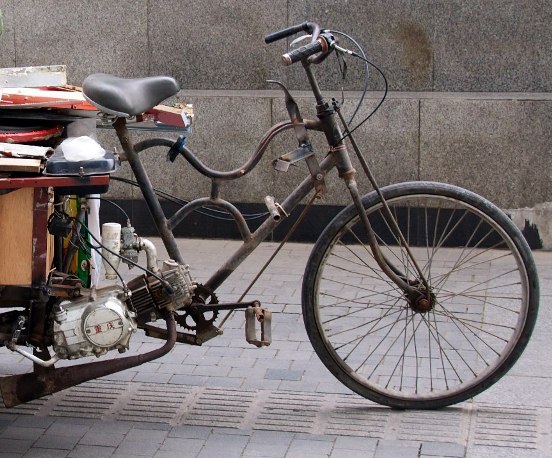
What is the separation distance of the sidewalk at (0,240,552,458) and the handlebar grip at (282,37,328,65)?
144cm

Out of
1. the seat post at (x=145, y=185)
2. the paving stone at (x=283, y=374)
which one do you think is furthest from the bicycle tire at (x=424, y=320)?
the seat post at (x=145, y=185)

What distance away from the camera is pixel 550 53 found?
7.62m

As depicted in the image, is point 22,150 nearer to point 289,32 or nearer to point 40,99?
point 40,99

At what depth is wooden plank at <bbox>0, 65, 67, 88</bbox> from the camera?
4.61 metres

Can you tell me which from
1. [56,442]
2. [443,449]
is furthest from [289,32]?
[56,442]

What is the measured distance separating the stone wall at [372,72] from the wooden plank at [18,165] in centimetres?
351

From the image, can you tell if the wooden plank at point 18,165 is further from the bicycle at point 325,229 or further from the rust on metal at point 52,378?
the rust on metal at point 52,378

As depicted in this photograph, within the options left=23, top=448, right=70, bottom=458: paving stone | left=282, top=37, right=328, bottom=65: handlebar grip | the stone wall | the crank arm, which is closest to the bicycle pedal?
the crank arm

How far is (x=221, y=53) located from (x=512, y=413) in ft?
13.6

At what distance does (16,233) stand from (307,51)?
1.27m

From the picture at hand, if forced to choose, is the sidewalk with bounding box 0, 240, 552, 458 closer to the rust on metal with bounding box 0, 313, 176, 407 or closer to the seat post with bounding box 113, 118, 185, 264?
the rust on metal with bounding box 0, 313, 176, 407

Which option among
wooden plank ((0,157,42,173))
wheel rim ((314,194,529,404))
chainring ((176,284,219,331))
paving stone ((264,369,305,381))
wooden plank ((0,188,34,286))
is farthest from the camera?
paving stone ((264,369,305,381))

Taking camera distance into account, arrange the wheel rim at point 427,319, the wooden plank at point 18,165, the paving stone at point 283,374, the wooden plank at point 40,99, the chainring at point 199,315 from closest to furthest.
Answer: the wooden plank at point 18,165, the wooden plank at point 40,99, the chainring at point 199,315, the wheel rim at point 427,319, the paving stone at point 283,374

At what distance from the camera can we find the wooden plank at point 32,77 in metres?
4.61
